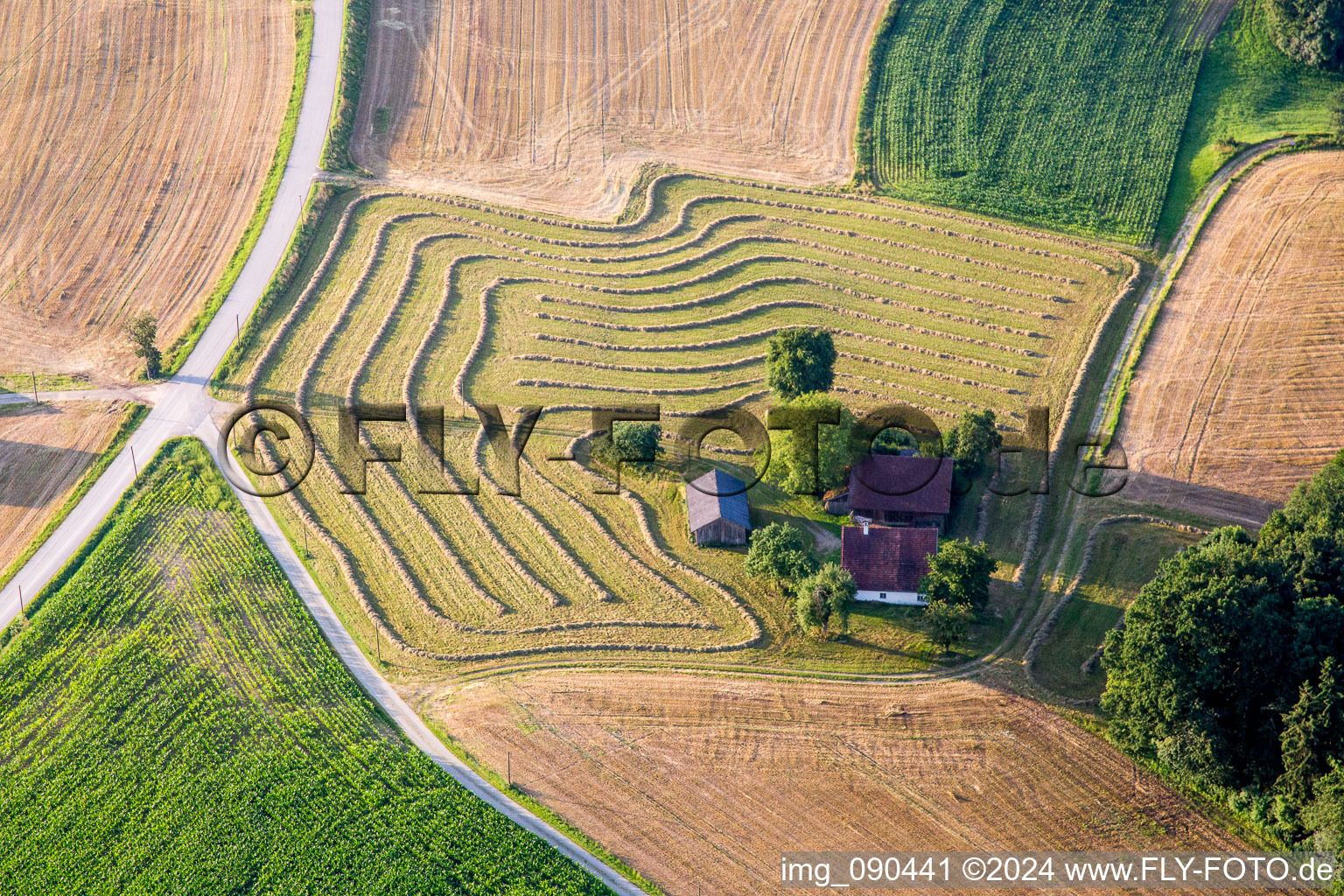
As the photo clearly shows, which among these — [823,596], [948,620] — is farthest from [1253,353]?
[823,596]

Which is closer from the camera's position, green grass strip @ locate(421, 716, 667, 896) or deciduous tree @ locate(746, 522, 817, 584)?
green grass strip @ locate(421, 716, 667, 896)

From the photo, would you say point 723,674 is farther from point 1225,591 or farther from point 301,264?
point 301,264

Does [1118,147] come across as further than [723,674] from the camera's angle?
Yes

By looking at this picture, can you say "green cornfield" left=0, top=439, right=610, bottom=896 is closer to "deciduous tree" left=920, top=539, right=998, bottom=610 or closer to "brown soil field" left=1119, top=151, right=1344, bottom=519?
"deciduous tree" left=920, top=539, right=998, bottom=610

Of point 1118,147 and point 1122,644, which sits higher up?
point 1118,147

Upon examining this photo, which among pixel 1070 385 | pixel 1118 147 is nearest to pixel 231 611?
pixel 1070 385

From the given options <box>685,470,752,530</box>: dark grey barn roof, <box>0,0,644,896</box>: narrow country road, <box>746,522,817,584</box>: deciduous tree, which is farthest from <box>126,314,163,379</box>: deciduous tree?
<box>746,522,817,584</box>: deciduous tree

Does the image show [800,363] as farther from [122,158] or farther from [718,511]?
[122,158]

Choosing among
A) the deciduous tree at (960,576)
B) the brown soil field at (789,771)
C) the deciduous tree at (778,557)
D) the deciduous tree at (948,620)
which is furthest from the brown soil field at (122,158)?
the deciduous tree at (948,620)
